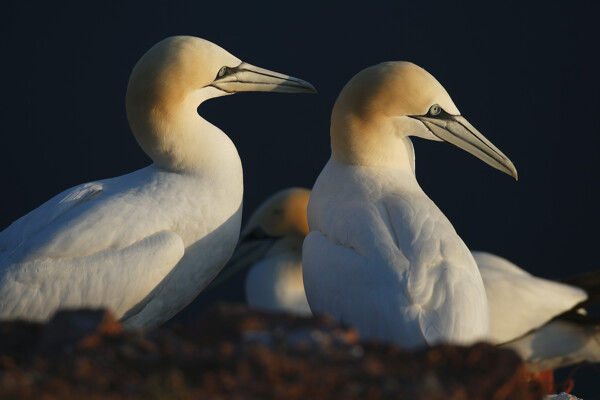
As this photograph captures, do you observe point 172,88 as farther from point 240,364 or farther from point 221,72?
point 240,364

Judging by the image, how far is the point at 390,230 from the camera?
129 inches

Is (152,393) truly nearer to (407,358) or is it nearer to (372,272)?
(407,358)

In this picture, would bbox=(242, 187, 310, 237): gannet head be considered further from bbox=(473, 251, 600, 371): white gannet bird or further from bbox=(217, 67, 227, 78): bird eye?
bbox=(217, 67, 227, 78): bird eye

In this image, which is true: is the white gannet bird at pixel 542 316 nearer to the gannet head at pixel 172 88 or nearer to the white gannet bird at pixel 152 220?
the white gannet bird at pixel 152 220

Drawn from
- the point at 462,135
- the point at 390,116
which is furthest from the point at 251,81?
the point at 462,135

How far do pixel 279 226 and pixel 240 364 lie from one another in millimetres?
3479

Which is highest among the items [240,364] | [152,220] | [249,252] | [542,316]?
[240,364]

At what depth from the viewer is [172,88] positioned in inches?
143

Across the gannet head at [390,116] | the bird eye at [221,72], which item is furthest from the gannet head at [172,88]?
the gannet head at [390,116]

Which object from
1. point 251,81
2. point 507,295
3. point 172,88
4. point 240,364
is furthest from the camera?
point 507,295

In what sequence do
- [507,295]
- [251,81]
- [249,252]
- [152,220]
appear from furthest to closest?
[249,252] → [507,295] → [251,81] → [152,220]

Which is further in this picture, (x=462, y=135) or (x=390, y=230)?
(x=462, y=135)

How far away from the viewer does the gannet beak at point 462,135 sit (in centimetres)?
371

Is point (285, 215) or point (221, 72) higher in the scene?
point (221, 72)
